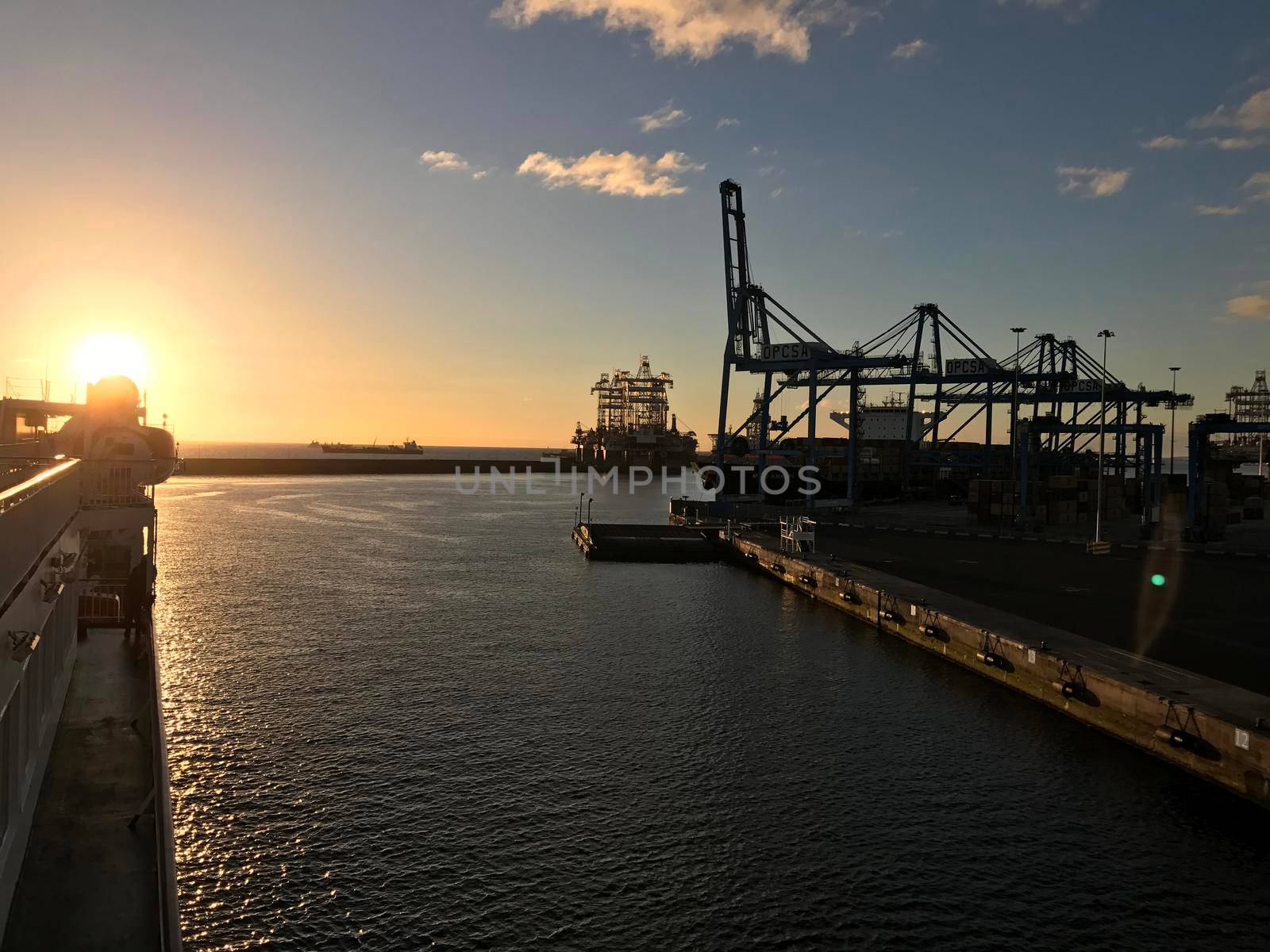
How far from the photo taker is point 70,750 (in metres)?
13.8

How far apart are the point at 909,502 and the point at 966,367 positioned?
53.9 ft

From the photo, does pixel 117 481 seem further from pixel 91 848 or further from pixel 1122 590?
pixel 1122 590

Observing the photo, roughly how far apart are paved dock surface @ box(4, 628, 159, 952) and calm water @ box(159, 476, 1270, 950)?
2229 millimetres

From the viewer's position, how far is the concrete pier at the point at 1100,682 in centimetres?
1672

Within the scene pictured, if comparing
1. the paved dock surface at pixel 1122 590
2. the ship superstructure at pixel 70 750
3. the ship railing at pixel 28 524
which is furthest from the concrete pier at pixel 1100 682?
the ship railing at pixel 28 524

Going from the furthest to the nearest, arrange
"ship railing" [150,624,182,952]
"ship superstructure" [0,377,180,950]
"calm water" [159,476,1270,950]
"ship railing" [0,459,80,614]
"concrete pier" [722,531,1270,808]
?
"concrete pier" [722,531,1270,808], "calm water" [159,476,1270,950], "ship railing" [150,624,182,952], "ship superstructure" [0,377,180,950], "ship railing" [0,459,80,614]

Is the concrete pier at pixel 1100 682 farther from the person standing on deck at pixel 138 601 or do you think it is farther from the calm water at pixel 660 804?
the person standing on deck at pixel 138 601

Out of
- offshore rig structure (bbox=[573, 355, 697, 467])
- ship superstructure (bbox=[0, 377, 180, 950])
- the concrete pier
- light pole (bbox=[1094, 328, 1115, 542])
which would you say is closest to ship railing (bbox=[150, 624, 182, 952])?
ship superstructure (bbox=[0, 377, 180, 950])

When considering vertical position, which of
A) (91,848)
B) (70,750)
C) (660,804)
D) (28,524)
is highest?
(28,524)

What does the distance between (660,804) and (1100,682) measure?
12074 millimetres

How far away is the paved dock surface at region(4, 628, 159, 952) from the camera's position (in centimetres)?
919

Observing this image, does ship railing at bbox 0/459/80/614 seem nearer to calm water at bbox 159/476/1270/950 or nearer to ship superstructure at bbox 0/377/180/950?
ship superstructure at bbox 0/377/180/950

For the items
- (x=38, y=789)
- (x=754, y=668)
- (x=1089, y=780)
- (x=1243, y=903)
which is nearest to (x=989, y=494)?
(x=754, y=668)

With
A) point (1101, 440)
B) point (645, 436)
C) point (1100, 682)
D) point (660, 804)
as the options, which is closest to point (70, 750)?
point (660, 804)
